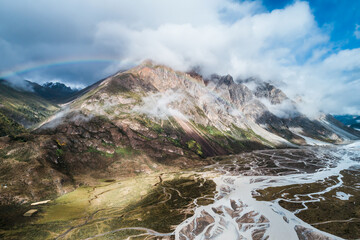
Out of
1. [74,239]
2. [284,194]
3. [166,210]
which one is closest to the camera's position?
[74,239]

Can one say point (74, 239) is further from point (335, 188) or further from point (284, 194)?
point (335, 188)

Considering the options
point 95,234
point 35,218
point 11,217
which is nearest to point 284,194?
point 95,234

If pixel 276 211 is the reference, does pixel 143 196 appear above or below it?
above

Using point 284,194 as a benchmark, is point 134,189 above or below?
above

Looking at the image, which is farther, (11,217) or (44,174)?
(44,174)

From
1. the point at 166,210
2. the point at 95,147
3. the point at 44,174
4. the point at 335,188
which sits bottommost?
the point at 335,188

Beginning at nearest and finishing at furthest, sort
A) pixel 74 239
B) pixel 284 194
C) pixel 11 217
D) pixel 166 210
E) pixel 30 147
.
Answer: pixel 74 239
pixel 11 217
pixel 166 210
pixel 284 194
pixel 30 147

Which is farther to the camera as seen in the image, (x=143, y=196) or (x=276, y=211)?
(x=143, y=196)

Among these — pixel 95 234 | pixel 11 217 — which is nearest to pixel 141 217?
pixel 95 234

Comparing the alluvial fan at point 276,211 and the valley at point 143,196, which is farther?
the valley at point 143,196

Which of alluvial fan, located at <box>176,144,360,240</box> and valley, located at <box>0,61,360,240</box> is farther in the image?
valley, located at <box>0,61,360,240</box>
